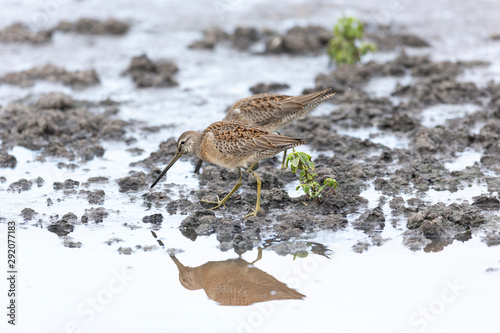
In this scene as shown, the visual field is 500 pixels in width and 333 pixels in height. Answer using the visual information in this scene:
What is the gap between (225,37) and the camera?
13.6m

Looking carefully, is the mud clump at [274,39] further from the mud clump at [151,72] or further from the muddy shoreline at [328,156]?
the mud clump at [151,72]

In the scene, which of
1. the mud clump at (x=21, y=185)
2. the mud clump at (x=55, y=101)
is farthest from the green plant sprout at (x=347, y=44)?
the mud clump at (x=21, y=185)

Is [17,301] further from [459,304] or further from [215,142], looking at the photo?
[459,304]

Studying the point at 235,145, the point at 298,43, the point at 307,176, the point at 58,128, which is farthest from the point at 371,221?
the point at 298,43

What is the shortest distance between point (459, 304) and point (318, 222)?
170cm

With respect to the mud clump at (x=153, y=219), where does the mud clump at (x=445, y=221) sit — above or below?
above

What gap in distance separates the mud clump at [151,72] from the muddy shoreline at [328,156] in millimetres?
24

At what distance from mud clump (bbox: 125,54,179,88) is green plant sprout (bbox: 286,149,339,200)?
15.3 feet

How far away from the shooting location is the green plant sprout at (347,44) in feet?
38.4

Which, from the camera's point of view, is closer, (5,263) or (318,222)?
(5,263)

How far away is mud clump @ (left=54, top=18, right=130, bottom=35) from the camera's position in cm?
1405

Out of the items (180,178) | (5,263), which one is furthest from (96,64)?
(5,263)

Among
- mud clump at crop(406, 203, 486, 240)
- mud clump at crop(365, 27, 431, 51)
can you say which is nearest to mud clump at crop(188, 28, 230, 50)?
mud clump at crop(365, 27, 431, 51)

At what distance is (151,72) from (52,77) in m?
1.66
